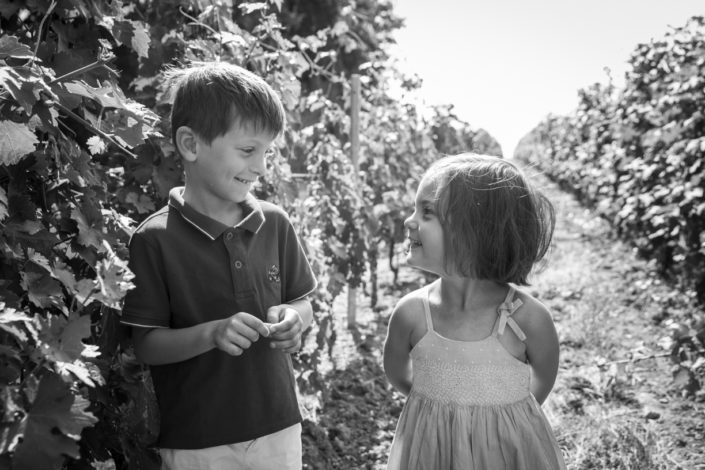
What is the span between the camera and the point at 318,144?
453 centimetres

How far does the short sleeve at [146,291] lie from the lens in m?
1.66

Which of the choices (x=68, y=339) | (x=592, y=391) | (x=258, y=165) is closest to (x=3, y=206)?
(x=68, y=339)

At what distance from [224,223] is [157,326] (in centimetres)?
28

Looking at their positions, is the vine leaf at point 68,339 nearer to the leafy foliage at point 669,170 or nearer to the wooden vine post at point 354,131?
the leafy foliage at point 669,170

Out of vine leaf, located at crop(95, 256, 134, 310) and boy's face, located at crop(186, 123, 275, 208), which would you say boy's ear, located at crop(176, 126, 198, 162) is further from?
vine leaf, located at crop(95, 256, 134, 310)

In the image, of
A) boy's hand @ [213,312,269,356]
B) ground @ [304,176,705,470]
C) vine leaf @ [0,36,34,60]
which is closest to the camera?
vine leaf @ [0,36,34,60]

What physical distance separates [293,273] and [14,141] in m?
0.80

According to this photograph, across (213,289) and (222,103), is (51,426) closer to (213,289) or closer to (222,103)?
(213,289)

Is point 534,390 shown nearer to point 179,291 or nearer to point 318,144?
point 179,291

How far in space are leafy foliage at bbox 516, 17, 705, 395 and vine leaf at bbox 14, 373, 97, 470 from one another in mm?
2703

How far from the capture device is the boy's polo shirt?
1686mm

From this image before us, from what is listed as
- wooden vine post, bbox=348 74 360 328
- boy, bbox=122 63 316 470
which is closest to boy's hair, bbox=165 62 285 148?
boy, bbox=122 63 316 470

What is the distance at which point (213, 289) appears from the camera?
1716mm

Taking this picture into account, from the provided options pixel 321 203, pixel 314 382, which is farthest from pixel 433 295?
pixel 321 203
